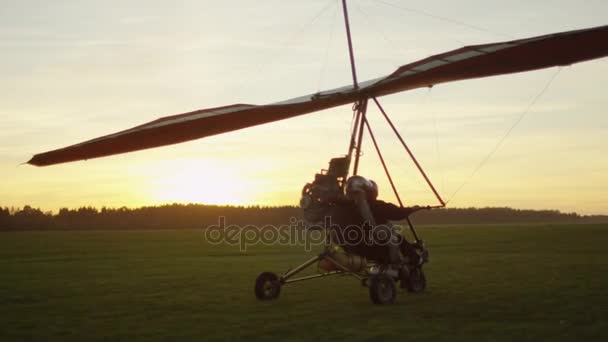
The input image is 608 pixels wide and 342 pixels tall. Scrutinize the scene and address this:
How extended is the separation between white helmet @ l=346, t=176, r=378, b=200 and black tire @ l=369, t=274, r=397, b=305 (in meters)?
1.36

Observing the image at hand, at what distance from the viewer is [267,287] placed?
12.2 meters

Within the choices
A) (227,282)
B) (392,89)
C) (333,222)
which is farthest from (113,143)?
(227,282)

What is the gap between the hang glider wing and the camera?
9.95 metres

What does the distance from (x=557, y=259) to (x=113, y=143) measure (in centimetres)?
1551

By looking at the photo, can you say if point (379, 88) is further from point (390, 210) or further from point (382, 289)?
point (382, 289)

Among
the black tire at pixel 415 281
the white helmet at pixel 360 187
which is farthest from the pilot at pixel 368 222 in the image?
the black tire at pixel 415 281

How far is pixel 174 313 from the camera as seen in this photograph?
10.7 meters

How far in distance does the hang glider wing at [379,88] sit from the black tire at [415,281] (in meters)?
3.34

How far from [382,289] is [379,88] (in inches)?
124

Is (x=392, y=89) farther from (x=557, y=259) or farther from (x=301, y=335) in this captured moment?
(x=557, y=259)

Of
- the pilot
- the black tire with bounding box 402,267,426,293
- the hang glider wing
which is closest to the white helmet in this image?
the pilot

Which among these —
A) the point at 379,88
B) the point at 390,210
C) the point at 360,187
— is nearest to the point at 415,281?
the point at 390,210

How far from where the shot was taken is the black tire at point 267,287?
39.8 ft

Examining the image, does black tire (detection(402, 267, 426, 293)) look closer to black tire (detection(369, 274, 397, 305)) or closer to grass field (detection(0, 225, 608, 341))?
grass field (detection(0, 225, 608, 341))
